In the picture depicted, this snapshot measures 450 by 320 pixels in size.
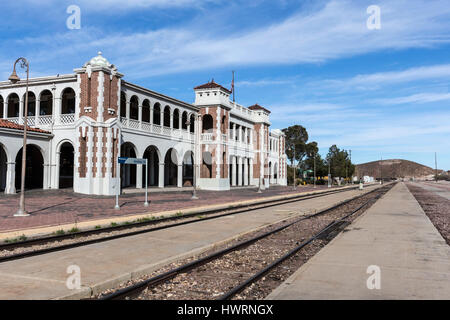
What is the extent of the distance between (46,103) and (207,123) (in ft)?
55.2

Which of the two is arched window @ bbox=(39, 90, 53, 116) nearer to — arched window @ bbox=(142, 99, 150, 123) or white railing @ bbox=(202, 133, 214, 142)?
arched window @ bbox=(142, 99, 150, 123)

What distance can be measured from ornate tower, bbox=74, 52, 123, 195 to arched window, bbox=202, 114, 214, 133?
15.7 meters

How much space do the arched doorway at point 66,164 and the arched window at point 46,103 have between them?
10.5 feet

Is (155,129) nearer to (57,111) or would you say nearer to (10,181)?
(57,111)

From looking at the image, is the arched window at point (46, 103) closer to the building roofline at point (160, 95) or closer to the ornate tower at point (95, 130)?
the ornate tower at point (95, 130)

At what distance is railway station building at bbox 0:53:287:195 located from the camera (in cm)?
2661

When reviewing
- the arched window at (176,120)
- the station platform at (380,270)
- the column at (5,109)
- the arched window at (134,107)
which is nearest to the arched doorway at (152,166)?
the arched window at (134,107)

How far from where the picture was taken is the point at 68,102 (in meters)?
31.1

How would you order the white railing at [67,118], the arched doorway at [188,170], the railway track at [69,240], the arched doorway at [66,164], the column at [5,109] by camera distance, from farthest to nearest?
the arched doorway at [188,170] < the column at [5,109] < the arched doorway at [66,164] < the white railing at [67,118] < the railway track at [69,240]

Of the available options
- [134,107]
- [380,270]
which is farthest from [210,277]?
[134,107]

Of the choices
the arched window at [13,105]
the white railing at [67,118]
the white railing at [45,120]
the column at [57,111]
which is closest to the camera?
the white railing at [67,118]

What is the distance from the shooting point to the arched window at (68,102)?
1201 inches

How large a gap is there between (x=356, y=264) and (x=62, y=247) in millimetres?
6943
